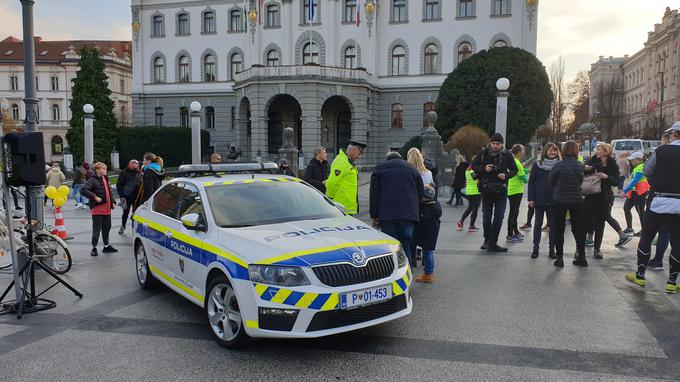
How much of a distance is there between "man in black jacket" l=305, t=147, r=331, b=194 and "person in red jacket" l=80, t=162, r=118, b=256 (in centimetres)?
365

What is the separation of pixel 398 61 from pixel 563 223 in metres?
34.7

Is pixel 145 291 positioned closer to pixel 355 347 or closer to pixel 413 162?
pixel 355 347

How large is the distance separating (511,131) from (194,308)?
28416 mm

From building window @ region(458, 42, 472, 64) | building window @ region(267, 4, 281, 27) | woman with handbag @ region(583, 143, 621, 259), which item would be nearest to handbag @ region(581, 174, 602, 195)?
woman with handbag @ region(583, 143, 621, 259)

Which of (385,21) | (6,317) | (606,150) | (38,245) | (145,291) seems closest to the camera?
(6,317)

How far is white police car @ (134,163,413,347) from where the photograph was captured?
440 centimetres

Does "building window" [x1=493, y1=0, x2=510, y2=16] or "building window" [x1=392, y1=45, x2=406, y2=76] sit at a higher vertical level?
"building window" [x1=493, y1=0, x2=510, y2=16]

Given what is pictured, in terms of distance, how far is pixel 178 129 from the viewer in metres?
43.1

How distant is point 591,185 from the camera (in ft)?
27.4

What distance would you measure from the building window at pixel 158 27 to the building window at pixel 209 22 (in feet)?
12.7

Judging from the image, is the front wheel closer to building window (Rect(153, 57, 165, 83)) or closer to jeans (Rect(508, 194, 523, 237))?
jeans (Rect(508, 194, 523, 237))

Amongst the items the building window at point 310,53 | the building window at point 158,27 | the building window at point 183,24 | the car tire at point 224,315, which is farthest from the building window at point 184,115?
the car tire at point 224,315

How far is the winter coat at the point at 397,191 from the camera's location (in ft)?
21.6

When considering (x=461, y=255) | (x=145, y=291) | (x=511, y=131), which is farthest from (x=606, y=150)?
(x=511, y=131)
